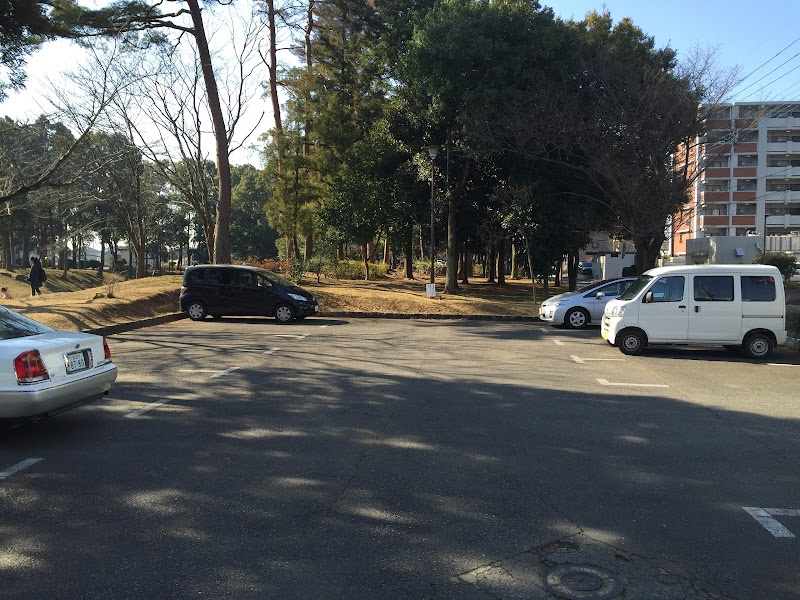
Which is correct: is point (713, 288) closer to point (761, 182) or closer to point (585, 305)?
point (585, 305)

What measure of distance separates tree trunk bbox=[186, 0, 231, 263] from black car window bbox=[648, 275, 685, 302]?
16.6m

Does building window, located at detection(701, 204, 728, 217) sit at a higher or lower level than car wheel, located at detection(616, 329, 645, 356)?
higher

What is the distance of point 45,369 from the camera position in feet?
20.0

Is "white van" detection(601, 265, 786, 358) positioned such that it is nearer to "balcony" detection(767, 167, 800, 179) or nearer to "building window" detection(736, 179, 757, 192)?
"balcony" detection(767, 167, 800, 179)

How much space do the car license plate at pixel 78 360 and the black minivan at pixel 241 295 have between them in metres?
11.9

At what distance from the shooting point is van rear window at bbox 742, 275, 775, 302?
12.3m

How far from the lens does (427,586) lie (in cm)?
353

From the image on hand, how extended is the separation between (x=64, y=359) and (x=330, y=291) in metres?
17.8

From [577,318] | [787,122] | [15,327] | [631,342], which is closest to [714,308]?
[631,342]

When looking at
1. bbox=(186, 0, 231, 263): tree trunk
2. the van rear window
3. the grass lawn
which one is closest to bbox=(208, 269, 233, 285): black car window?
the grass lawn

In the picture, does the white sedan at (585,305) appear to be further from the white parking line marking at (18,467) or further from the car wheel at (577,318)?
the white parking line marking at (18,467)

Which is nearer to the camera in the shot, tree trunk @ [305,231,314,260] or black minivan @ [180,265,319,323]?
black minivan @ [180,265,319,323]

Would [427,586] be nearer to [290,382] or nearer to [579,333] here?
[290,382]

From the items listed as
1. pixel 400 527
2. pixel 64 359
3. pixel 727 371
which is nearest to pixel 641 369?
pixel 727 371
